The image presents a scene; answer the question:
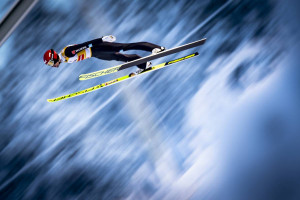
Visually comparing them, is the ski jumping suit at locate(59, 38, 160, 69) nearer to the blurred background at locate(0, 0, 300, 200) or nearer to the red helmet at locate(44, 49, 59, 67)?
the red helmet at locate(44, 49, 59, 67)

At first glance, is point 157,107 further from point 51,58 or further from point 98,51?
point 51,58

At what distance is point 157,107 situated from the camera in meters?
7.56

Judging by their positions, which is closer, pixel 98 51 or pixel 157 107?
pixel 98 51

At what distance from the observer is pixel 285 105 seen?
6852 millimetres

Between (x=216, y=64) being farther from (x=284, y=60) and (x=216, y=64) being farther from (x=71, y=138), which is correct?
(x=71, y=138)

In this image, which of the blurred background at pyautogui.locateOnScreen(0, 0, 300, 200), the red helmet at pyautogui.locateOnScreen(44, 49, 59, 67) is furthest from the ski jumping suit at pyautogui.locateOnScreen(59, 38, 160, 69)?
the blurred background at pyautogui.locateOnScreen(0, 0, 300, 200)

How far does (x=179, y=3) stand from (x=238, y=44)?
5.06 feet

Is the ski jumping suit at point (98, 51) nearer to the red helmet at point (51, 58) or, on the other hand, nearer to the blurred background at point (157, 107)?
the red helmet at point (51, 58)

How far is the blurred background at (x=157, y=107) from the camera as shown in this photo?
693 cm

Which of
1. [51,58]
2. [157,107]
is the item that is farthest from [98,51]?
[157,107]

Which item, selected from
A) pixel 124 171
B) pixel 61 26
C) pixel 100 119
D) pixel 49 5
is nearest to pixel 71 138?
pixel 100 119

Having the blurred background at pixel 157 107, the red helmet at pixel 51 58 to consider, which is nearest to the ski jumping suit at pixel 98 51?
the red helmet at pixel 51 58

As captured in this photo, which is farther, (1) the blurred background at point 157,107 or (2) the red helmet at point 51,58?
(1) the blurred background at point 157,107

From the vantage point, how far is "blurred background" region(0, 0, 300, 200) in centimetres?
693
